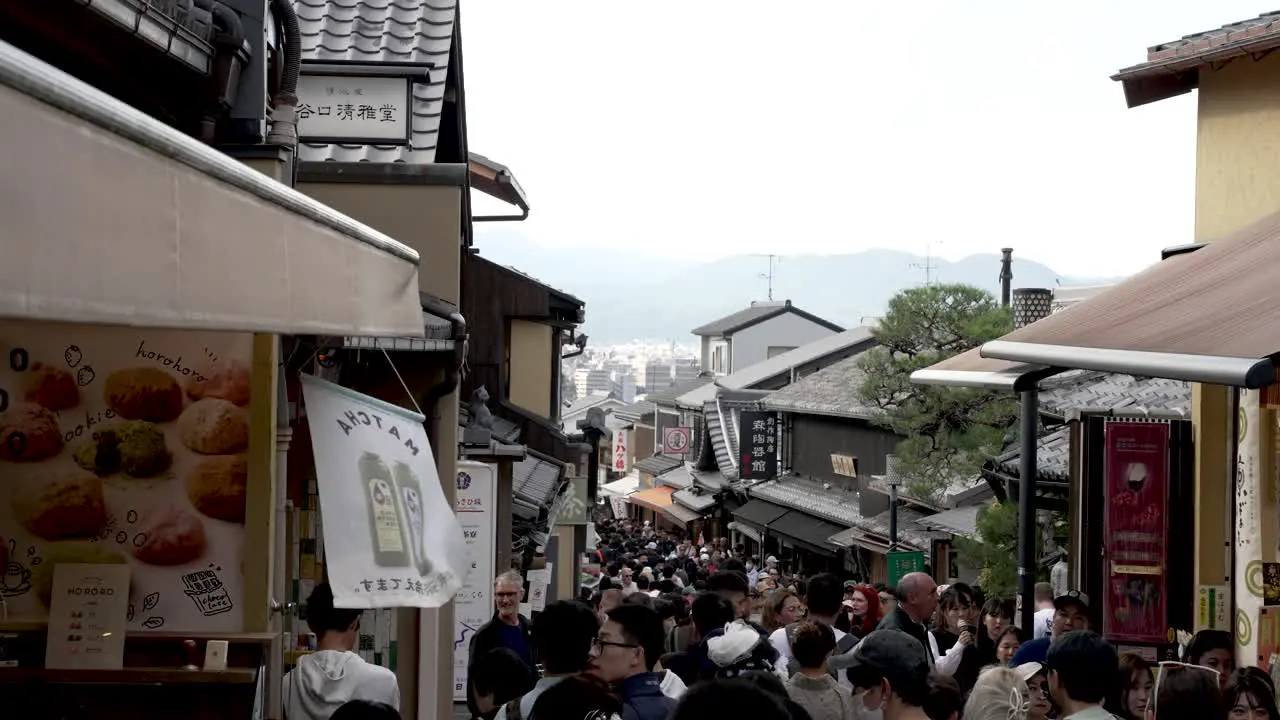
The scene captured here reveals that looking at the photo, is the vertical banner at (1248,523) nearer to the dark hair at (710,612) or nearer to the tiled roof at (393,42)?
the dark hair at (710,612)

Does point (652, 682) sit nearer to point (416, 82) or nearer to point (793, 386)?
point (416, 82)

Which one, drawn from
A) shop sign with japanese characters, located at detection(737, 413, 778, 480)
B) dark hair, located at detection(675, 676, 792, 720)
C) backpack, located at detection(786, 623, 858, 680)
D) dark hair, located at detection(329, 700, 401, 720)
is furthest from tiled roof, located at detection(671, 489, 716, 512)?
dark hair, located at detection(675, 676, 792, 720)

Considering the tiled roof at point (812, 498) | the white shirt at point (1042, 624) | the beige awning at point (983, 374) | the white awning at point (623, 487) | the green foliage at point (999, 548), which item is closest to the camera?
the white shirt at point (1042, 624)

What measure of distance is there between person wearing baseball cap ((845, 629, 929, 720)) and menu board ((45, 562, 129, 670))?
2.75 metres

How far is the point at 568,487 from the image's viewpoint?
25.3 meters

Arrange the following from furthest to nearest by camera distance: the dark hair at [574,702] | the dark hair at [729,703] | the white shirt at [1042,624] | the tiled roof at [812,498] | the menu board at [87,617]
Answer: the tiled roof at [812,498] → the white shirt at [1042,624] → the menu board at [87,617] → the dark hair at [574,702] → the dark hair at [729,703]

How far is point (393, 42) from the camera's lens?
11.3m

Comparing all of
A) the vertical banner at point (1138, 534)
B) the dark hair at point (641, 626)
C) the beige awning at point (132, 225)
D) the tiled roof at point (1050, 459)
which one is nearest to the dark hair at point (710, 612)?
the dark hair at point (641, 626)

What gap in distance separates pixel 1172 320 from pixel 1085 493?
4.02 metres

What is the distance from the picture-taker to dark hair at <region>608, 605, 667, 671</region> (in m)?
5.57

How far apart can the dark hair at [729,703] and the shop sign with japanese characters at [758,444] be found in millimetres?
43026

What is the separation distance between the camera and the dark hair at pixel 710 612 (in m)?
7.63

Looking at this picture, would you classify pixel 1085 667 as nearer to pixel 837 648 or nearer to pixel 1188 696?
pixel 1188 696

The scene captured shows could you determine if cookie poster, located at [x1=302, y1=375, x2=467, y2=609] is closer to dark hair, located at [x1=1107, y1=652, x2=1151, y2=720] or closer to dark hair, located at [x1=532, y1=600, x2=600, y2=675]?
dark hair, located at [x1=532, y1=600, x2=600, y2=675]
